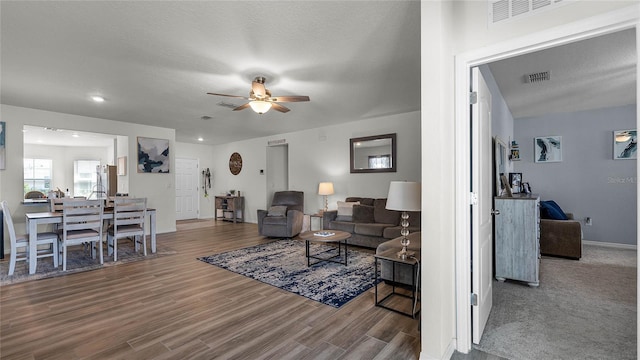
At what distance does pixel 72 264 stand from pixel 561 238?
7032mm

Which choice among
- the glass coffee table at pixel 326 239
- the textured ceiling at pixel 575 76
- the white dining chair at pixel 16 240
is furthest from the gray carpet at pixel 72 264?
the textured ceiling at pixel 575 76

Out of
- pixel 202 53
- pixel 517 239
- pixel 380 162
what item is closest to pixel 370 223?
pixel 380 162

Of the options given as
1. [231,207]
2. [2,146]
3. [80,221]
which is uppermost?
[2,146]

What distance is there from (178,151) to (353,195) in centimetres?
582

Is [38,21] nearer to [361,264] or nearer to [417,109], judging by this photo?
[361,264]

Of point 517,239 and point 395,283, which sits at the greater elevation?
point 517,239

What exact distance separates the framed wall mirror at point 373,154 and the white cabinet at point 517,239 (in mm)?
2534

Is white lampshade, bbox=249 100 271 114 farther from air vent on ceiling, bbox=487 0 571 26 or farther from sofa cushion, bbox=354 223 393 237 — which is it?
sofa cushion, bbox=354 223 393 237

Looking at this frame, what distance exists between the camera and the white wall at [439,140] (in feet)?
5.85

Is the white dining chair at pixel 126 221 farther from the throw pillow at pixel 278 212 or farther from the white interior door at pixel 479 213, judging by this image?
the white interior door at pixel 479 213

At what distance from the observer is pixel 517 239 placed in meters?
3.16

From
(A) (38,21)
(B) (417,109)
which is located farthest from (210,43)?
(B) (417,109)

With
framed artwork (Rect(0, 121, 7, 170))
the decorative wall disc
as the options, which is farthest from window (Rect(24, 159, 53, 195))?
the decorative wall disc

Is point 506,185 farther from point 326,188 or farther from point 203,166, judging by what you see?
point 203,166
